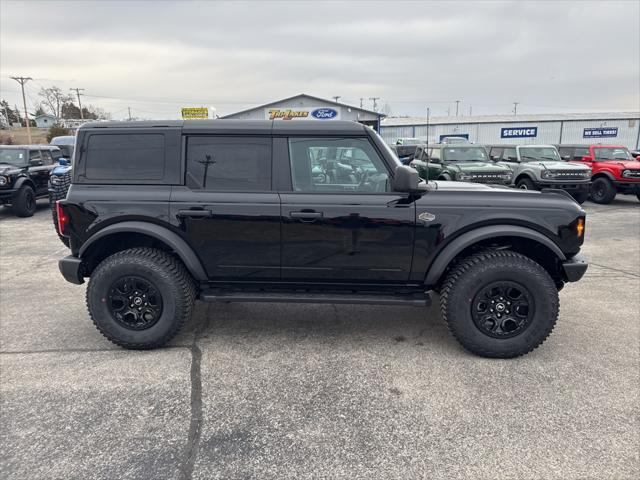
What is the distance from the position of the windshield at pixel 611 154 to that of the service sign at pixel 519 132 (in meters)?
22.3

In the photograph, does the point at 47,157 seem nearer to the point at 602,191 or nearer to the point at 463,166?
the point at 463,166

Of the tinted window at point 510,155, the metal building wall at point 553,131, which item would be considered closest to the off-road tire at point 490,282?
the tinted window at point 510,155

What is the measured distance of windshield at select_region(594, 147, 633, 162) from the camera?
45.4 ft

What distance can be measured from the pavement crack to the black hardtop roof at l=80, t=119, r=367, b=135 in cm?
187

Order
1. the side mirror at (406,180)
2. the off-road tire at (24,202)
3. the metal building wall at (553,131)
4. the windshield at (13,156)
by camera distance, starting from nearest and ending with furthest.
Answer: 1. the side mirror at (406,180)
2. the off-road tire at (24,202)
3. the windshield at (13,156)
4. the metal building wall at (553,131)

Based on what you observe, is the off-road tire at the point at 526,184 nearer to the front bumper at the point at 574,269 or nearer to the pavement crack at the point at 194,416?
the front bumper at the point at 574,269

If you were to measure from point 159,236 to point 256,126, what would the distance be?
120 centimetres

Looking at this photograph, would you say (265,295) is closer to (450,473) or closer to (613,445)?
(450,473)

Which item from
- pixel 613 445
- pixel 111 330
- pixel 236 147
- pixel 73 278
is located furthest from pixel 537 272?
pixel 73 278

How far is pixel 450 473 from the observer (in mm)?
2311

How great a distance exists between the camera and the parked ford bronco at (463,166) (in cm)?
1170

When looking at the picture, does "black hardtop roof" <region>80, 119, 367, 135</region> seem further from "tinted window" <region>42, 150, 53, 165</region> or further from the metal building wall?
the metal building wall

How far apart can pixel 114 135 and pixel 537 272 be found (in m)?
3.62

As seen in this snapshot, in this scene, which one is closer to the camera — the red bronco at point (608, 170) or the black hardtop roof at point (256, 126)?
the black hardtop roof at point (256, 126)
